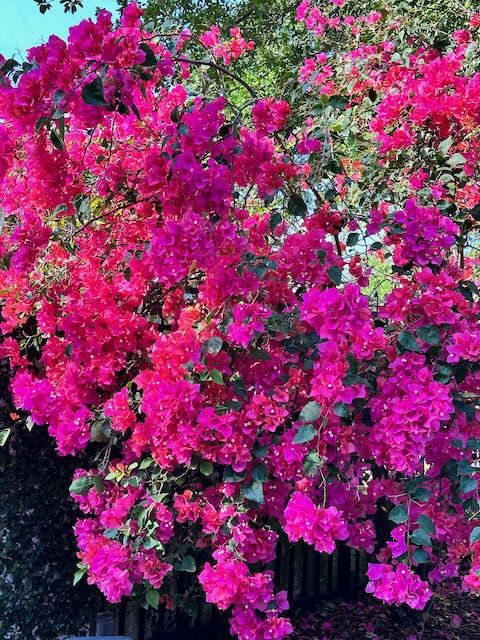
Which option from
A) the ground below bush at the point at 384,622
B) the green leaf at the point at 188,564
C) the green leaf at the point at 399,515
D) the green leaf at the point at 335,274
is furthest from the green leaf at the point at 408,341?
the ground below bush at the point at 384,622

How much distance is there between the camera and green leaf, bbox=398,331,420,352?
1.85 m

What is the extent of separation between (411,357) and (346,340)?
24 cm

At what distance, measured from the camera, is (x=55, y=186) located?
6.51 ft

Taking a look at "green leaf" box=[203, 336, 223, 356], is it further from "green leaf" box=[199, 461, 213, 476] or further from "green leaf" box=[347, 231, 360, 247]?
"green leaf" box=[347, 231, 360, 247]

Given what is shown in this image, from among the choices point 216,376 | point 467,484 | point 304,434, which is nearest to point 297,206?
point 216,376

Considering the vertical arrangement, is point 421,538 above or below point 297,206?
below

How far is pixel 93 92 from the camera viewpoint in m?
1.51

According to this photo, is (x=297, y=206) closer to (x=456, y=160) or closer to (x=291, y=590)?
(x=456, y=160)

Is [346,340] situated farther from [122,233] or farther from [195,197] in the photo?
[122,233]

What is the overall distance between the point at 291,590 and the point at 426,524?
2028 mm

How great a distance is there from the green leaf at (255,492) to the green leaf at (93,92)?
3.81 ft

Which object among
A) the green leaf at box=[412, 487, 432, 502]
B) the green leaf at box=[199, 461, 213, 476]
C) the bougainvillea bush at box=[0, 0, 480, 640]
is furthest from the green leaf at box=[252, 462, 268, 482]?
the green leaf at box=[412, 487, 432, 502]

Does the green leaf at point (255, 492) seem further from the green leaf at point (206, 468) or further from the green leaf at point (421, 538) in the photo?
the green leaf at point (421, 538)

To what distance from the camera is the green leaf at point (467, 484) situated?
182 centimetres
